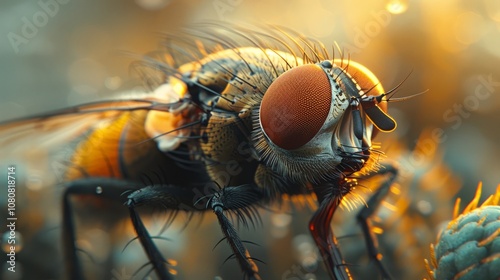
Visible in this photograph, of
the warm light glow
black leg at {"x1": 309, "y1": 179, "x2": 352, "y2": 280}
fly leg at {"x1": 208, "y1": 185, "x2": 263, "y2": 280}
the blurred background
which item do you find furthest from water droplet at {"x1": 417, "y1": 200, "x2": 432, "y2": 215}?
the warm light glow

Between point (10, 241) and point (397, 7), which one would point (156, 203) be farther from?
point (397, 7)

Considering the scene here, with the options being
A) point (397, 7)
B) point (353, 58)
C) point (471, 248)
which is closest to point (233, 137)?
point (471, 248)

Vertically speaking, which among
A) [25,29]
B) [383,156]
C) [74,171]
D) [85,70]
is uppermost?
[25,29]

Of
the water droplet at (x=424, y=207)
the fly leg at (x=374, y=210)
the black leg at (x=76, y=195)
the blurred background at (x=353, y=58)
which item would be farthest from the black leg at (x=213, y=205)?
the water droplet at (x=424, y=207)

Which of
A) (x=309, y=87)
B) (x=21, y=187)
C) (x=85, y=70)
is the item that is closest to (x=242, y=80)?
(x=309, y=87)

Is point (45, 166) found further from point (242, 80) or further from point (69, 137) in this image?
point (242, 80)

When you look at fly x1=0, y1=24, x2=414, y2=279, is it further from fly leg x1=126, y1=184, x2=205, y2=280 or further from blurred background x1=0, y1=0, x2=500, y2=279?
blurred background x1=0, y1=0, x2=500, y2=279

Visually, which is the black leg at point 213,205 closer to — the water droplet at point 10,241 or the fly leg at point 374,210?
the fly leg at point 374,210

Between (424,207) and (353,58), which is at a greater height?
(353,58)
